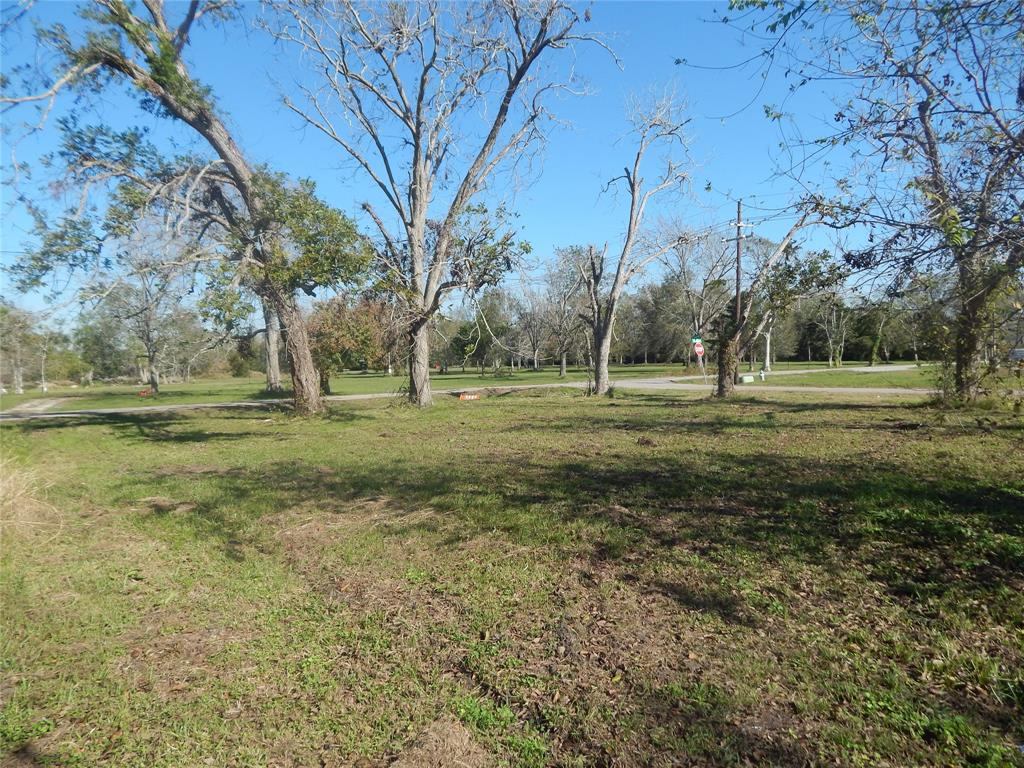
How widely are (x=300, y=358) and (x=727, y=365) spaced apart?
15.0 metres

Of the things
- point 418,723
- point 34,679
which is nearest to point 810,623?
point 418,723

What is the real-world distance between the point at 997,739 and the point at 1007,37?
5.87 metres

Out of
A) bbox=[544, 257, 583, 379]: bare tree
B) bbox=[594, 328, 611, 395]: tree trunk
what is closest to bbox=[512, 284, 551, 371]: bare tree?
bbox=[544, 257, 583, 379]: bare tree

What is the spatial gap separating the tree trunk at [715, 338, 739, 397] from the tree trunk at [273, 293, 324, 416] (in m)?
14.4

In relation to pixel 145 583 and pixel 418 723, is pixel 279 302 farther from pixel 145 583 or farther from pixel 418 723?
pixel 418 723

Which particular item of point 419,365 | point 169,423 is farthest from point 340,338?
point 169,423

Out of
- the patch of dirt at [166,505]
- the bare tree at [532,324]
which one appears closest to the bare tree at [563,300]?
the bare tree at [532,324]

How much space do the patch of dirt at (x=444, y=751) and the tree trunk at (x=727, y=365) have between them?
1954 centimetres

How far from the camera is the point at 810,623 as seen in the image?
3768 millimetres

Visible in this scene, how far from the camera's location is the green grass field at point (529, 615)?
9.18 ft

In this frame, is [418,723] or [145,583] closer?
[418,723]

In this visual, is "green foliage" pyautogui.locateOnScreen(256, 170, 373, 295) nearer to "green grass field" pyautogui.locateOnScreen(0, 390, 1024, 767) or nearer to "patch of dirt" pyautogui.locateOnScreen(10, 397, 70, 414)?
"green grass field" pyautogui.locateOnScreen(0, 390, 1024, 767)

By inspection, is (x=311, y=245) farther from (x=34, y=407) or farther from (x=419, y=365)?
(x=34, y=407)

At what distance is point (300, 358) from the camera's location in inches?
648
